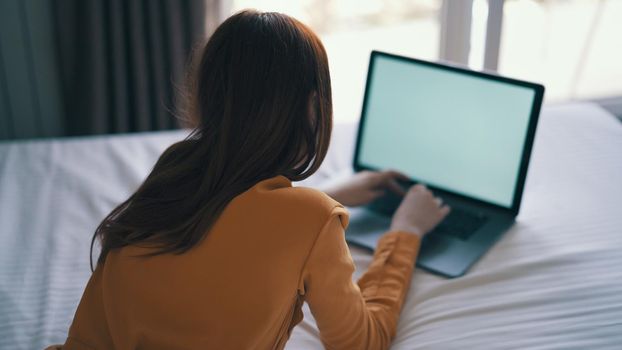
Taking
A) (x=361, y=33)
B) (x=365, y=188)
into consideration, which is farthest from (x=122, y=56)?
(x=365, y=188)

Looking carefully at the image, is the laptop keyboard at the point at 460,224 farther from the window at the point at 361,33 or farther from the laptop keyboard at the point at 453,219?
the window at the point at 361,33

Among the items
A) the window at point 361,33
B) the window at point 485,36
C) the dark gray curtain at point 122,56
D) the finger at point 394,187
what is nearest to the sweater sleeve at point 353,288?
the finger at point 394,187

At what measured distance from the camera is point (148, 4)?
2.32 metres

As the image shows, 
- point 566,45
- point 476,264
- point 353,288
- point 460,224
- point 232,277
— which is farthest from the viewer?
point 566,45

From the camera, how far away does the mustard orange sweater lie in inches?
38.6

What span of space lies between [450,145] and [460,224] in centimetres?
18

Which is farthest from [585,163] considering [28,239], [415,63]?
[28,239]

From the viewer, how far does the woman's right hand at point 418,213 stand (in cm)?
142

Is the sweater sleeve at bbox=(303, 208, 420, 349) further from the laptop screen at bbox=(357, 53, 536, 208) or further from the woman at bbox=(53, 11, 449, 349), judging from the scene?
the laptop screen at bbox=(357, 53, 536, 208)

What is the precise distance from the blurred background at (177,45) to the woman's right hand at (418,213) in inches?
33.9

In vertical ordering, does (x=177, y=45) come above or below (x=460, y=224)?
above

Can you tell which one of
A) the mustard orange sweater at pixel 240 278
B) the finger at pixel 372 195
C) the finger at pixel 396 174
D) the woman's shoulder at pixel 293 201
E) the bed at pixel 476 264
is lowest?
the bed at pixel 476 264

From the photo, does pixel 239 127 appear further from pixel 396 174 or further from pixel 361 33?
pixel 361 33

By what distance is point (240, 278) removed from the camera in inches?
38.4
